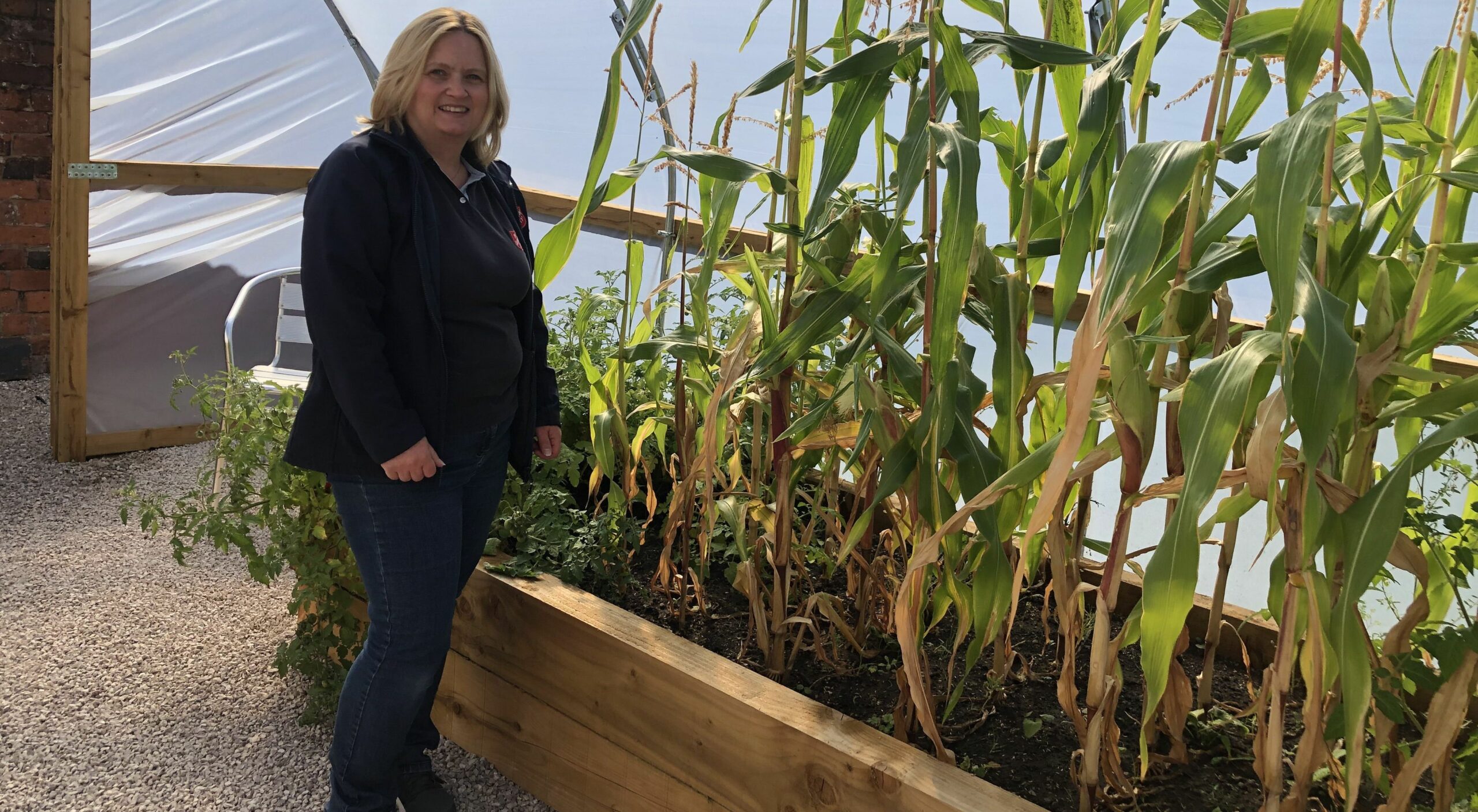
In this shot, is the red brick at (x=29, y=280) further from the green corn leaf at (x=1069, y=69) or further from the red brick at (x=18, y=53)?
the green corn leaf at (x=1069, y=69)

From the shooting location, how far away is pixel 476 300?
150 centimetres

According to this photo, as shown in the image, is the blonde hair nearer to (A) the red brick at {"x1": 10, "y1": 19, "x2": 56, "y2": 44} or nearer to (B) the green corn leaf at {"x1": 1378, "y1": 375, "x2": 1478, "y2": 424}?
(B) the green corn leaf at {"x1": 1378, "y1": 375, "x2": 1478, "y2": 424}

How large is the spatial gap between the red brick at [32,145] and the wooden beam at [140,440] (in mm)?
1428

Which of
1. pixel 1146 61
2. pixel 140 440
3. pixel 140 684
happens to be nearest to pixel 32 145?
pixel 140 440

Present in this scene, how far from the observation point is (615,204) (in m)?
3.28

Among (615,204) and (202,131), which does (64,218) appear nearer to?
(202,131)

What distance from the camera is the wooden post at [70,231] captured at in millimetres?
3197

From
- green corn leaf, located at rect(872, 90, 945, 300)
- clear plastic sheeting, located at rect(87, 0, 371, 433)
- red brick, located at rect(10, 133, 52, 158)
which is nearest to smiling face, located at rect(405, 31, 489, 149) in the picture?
green corn leaf, located at rect(872, 90, 945, 300)

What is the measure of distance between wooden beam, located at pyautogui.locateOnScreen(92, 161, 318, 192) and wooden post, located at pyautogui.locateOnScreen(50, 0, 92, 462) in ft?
0.40

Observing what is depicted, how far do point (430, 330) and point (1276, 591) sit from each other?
1.09m

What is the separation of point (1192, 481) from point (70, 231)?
346cm

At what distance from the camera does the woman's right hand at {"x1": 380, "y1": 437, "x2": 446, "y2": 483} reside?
4.62ft

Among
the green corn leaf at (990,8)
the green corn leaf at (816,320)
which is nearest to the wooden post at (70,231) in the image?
the green corn leaf at (816,320)

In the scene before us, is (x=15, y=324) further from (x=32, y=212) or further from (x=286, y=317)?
(x=286, y=317)
